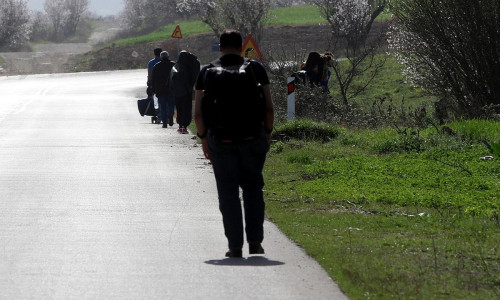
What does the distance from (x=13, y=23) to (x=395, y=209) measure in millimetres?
80907

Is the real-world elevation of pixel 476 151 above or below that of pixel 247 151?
below

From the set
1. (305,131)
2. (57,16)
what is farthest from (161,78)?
(57,16)

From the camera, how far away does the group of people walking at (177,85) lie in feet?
73.0

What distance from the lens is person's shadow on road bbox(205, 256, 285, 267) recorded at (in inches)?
317

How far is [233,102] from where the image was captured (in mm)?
8281

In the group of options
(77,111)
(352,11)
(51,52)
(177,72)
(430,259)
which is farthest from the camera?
(51,52)

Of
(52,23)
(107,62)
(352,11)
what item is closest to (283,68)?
(352,11)

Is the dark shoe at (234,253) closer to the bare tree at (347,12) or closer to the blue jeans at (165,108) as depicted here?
the blue jeans at (165,108)

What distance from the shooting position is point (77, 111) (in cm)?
3034

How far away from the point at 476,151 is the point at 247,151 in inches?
302

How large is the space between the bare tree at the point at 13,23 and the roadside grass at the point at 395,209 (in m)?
71.9

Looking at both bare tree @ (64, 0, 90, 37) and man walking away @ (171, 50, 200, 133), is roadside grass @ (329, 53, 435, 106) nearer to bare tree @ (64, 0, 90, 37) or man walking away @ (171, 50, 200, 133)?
man walking away @ (171, 50, 200, 133)

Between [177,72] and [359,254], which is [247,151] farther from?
[177,72]

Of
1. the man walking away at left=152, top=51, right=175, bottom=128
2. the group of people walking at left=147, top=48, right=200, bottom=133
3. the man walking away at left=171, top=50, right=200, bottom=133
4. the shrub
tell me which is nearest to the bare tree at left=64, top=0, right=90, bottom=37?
the group of people walking at left=147, top=48, right=200, bottom=133
